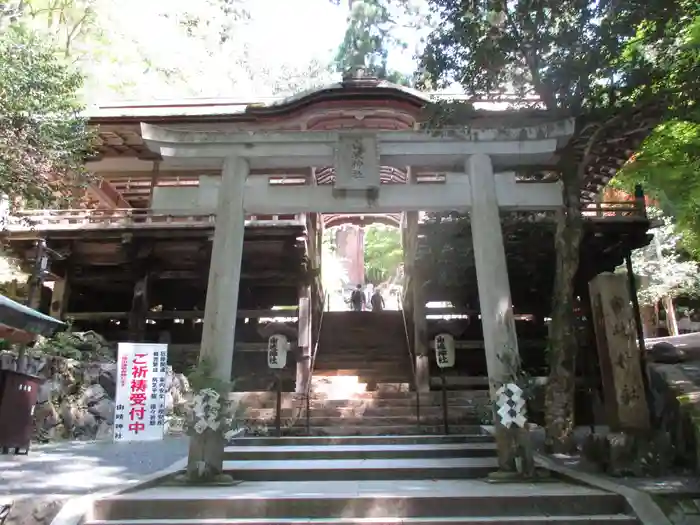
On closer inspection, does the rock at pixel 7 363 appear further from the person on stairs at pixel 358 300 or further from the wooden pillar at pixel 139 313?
the person on stairs at pixel 358 300

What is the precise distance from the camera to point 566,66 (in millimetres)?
7258

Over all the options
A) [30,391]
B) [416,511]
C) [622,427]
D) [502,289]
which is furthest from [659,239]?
[30,391]

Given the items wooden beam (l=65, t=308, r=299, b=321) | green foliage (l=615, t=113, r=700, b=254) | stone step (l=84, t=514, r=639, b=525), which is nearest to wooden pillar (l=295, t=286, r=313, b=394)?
wooden beam (l=65, t=308, r=299, b=321)

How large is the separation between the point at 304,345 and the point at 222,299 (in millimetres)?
6329

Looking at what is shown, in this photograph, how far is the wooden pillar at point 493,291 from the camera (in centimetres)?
621

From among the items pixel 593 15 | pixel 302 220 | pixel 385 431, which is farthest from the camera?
pixel 302 220

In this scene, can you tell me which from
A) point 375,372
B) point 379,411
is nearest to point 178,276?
point 375,372

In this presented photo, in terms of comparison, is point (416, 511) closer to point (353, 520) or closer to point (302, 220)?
point (353, 520)

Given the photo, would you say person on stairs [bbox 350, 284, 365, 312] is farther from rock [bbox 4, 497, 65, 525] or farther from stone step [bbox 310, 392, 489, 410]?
rock [bbox 4, 497, 65, 525]

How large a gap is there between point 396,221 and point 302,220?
714 cm

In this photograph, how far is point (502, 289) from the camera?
6.62m

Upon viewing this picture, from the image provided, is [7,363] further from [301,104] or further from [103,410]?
[301,104]

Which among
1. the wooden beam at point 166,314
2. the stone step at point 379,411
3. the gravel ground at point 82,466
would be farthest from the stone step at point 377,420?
the wooden beam at point 166,314

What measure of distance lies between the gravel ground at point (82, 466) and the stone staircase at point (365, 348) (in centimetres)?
525
